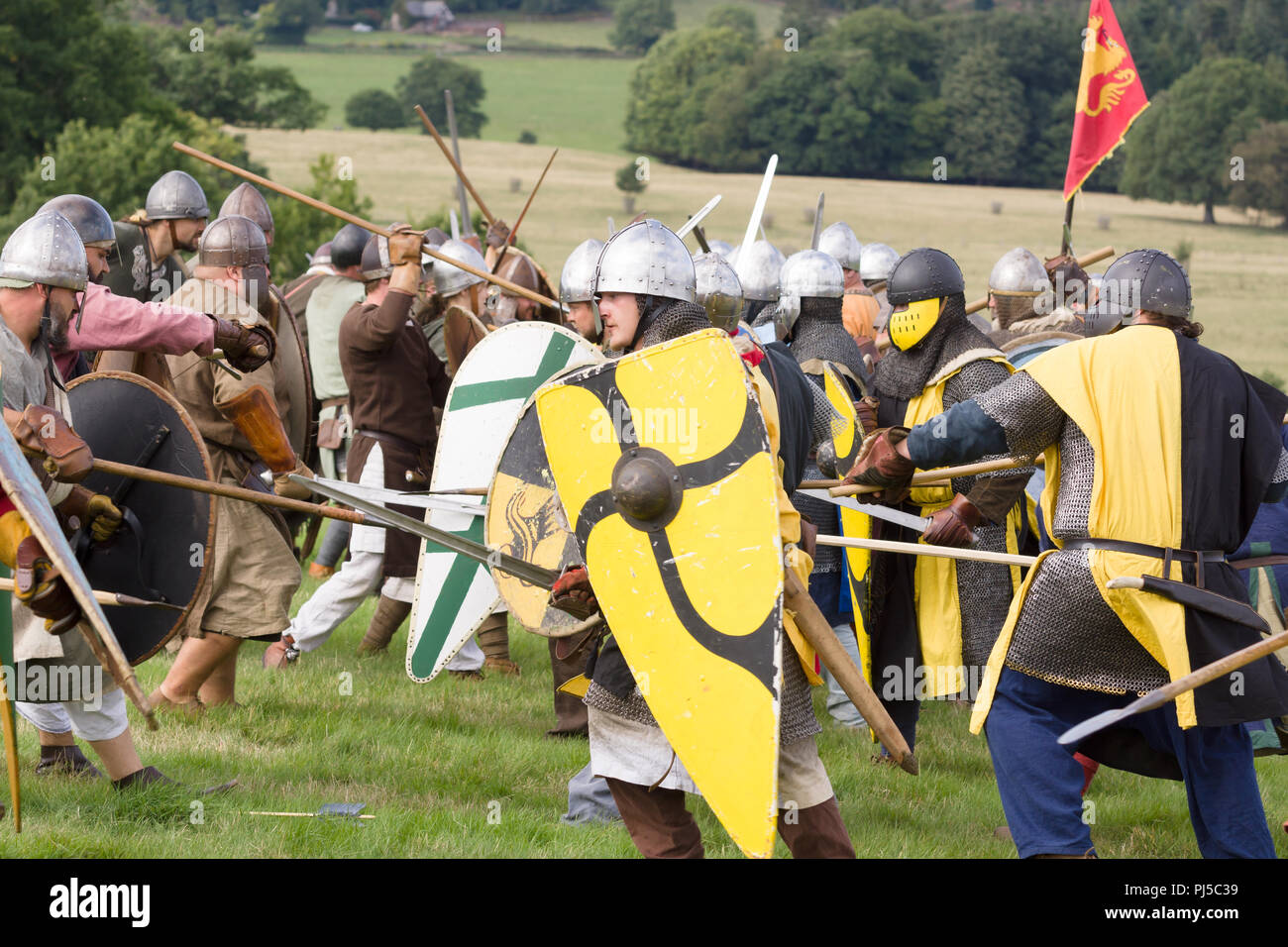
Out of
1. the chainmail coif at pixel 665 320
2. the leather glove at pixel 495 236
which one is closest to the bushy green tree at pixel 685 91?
the leather glove at pixel 495 236

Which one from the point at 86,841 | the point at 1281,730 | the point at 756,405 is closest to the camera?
the point at 756,405

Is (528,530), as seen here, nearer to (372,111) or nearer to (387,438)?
(387,438)

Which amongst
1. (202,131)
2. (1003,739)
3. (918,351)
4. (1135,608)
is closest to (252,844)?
(1003,739)

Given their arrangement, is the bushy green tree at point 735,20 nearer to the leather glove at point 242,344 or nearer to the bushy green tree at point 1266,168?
the bushy green tree at point 1266,168

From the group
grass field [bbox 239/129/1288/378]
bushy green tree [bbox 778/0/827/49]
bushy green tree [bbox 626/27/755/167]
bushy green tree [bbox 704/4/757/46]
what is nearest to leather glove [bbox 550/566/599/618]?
grass field [bbox 239/129/1288/378]

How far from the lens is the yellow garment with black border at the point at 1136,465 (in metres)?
3.59

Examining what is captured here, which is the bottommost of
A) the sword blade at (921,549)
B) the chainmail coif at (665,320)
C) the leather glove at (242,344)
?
the sword blade at (921,549)

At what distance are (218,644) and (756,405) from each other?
2.78m

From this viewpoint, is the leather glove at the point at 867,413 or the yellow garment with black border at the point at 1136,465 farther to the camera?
the leather glove at the point at 867,413

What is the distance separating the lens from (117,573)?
418 cm

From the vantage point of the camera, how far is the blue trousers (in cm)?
368

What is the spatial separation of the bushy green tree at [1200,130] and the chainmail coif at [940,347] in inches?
1321

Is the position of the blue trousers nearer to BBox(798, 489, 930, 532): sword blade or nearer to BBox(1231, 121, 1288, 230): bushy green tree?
BBox(798, 489, 930, 532): sword blade
